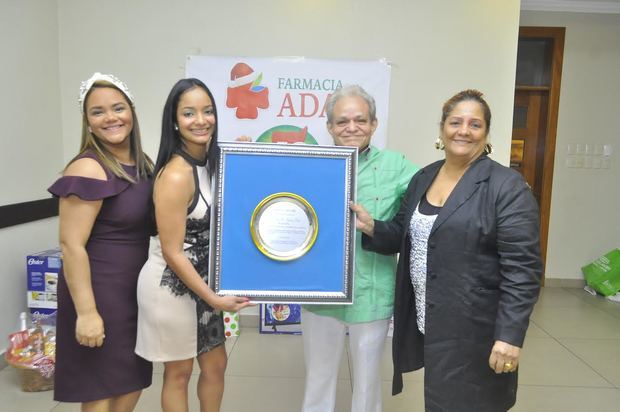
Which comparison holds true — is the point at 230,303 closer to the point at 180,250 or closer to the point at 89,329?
the point at 180,250

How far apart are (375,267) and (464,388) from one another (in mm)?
481

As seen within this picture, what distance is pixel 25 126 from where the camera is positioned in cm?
278

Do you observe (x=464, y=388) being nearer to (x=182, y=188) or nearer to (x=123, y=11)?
(x=182, y=188)

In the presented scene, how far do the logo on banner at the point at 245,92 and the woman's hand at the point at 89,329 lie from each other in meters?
1.99

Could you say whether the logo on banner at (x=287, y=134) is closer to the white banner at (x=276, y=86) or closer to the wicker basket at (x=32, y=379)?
the white banner at (x=276, y=86)

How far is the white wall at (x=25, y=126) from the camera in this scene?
2.60 m

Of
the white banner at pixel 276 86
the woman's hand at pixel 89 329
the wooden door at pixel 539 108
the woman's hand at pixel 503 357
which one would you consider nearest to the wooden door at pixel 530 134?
the wooden door at pixel 539 108

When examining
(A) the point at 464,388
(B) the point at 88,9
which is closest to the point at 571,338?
(A) the point at 464,388

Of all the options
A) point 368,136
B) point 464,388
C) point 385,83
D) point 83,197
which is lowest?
point 464,388

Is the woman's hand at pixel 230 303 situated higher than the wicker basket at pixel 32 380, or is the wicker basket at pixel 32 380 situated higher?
the woman's hand at pixel 230 303

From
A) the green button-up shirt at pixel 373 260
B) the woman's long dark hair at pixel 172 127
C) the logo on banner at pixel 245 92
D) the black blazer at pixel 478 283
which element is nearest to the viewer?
the black blazer at pixel 478 283

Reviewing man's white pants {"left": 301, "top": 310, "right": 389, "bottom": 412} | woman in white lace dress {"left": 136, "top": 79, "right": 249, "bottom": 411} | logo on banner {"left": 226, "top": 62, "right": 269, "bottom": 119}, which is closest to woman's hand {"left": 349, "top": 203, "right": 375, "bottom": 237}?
man's white pants {"left": 301, "top": 310, "right": 389, "bottom": 412}

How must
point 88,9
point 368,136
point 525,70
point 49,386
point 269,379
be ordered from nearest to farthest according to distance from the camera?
point 368,136, point 49,386, point 269,379, point 88,9, point 525,70

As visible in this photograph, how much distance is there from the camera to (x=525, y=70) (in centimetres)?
464
